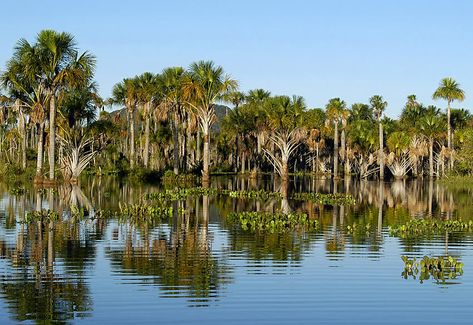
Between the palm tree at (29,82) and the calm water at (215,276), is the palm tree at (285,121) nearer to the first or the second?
the palm tree at (29,82)

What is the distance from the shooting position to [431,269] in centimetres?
1988

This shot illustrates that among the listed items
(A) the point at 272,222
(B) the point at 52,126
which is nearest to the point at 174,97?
(B) the point at 52,126

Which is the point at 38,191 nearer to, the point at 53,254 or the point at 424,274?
the point at 53,254

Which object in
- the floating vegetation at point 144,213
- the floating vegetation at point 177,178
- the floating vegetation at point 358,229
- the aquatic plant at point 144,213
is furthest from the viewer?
the floating vegetation at point 177,178

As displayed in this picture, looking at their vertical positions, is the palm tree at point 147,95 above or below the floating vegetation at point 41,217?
above

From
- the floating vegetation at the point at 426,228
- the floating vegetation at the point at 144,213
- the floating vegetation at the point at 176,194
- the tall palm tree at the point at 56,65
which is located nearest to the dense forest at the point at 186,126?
the tall palm tree at the point at 56,65

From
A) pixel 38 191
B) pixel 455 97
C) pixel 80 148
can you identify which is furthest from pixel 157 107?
pixel 455 97

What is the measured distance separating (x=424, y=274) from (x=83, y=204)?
25435 millimetres

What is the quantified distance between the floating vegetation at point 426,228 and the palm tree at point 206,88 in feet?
130

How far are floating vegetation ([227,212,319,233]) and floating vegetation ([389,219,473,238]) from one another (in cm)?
351

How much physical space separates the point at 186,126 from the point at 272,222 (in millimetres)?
57472

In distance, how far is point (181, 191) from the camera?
2018 inches

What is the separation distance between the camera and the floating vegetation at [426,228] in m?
29.1

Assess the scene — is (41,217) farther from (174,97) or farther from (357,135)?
(357,135)
